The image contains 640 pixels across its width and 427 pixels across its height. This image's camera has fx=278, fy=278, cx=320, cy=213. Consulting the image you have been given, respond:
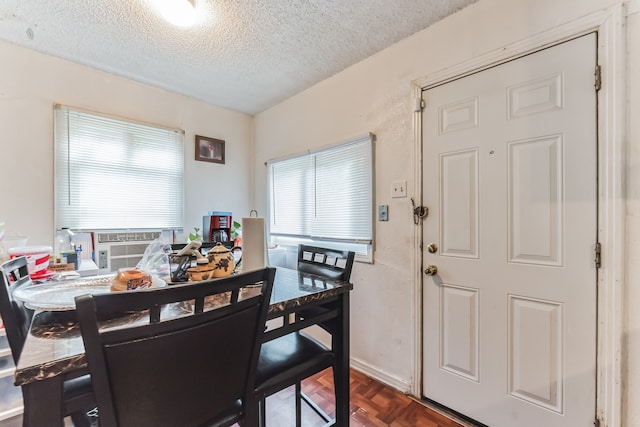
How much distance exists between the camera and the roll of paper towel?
1249 mm

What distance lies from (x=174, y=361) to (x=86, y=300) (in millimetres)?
257

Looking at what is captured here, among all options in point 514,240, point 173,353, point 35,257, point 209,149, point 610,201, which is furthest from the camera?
point 209,149

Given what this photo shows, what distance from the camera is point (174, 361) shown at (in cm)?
69

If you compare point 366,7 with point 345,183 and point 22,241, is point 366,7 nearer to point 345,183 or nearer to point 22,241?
point 345,183

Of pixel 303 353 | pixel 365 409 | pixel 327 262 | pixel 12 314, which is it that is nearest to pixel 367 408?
pixel 365 409

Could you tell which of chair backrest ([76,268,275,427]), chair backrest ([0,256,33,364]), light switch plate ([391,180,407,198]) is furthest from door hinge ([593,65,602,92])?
chair backrest ([0,256,33,364])

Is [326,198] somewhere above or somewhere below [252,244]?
above

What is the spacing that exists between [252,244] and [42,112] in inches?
85.9

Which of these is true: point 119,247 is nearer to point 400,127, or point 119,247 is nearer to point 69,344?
point 69,344

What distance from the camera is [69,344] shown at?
0.71 metres

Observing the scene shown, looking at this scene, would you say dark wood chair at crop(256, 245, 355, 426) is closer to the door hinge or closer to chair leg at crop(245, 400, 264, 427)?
chair leg at crop(245, 400, 264, 427)

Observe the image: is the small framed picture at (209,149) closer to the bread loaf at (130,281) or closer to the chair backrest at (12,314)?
the chair backrest at (12,314)

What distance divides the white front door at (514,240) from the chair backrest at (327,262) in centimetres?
70

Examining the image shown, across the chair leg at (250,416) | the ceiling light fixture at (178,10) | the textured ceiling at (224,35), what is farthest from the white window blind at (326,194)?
the chair leg at (250,416)
